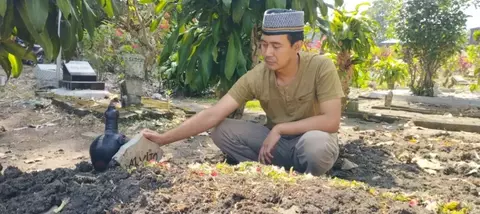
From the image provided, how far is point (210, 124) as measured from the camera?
10.4 feet

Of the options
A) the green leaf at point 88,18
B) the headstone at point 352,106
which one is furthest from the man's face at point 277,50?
the headstone at point 352,106

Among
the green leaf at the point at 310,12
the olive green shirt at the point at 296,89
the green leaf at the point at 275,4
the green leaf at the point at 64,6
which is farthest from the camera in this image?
the green leaf at the point at 310,12

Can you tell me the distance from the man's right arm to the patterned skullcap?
50 cm

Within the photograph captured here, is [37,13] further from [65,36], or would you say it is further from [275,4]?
[275,4]

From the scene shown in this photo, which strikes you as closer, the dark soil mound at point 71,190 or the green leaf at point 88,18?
the dark soil mound at point 71,190

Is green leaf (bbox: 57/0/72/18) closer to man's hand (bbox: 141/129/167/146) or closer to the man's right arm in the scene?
man's hand (bbox: 141/129/167/146)

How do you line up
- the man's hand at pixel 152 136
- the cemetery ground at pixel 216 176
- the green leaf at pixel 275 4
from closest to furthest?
the cemetery ground at pixel 216 176 < the man's hand at pixel 152 136 < the green leaf at pixel 275 4

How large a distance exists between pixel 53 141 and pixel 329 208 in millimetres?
3599

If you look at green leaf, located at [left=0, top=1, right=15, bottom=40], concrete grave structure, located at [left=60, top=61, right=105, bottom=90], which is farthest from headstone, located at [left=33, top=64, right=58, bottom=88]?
green leaf, located at [left=0, top=1, right=15, bottom=40]

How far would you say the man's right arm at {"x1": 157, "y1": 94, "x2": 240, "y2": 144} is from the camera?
2973mm

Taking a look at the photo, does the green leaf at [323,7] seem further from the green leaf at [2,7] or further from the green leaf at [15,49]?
the green leaf at [2,7]

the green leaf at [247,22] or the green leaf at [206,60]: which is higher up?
the green leaf at [247,22]

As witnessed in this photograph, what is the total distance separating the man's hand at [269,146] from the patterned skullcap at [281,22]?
1.94ft

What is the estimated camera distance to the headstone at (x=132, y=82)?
6035 millimetres
